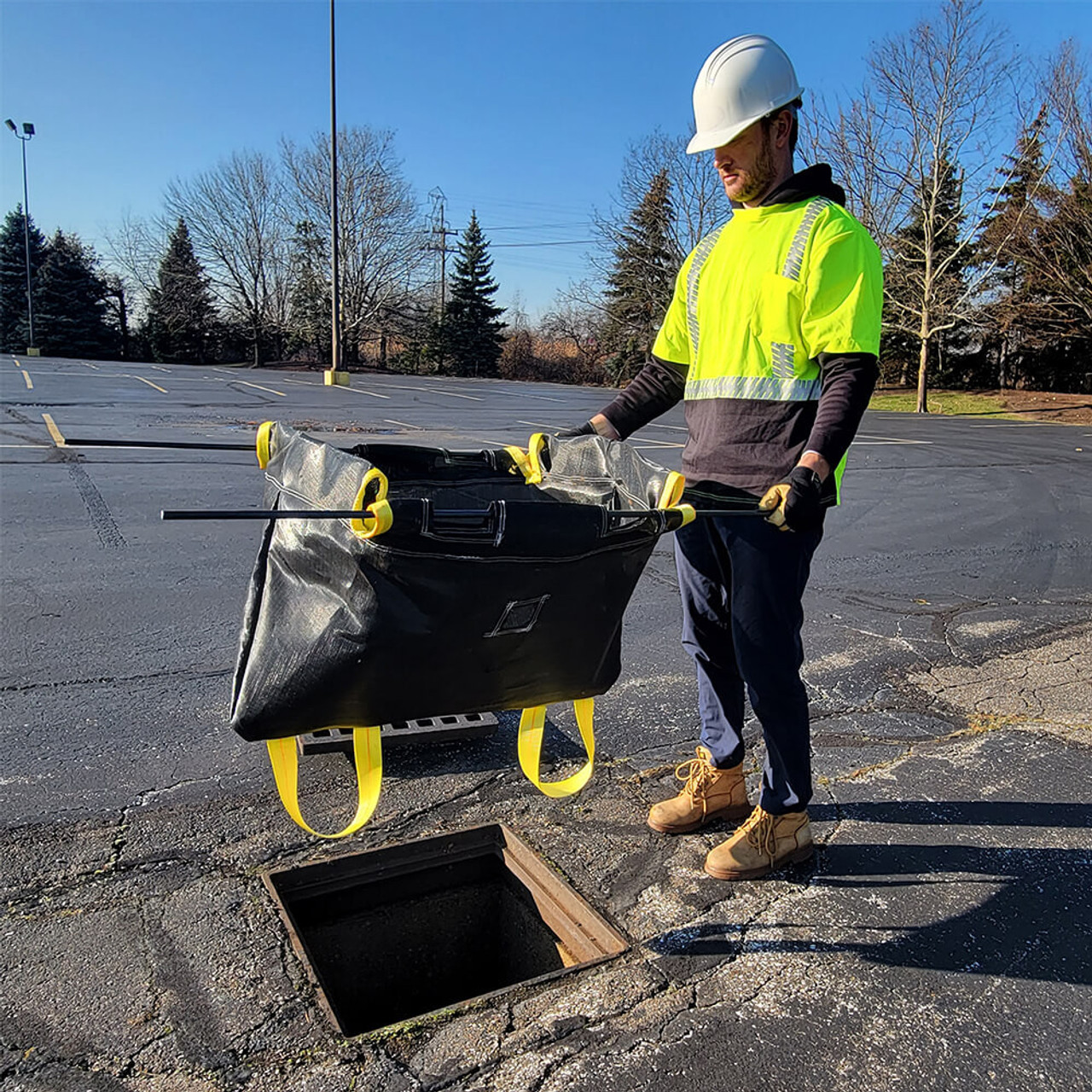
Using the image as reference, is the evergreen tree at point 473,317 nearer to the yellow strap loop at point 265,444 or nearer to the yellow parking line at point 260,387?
the yellow parking line at point 260,387

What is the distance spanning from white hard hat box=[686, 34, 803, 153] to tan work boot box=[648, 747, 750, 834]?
6.23 feet

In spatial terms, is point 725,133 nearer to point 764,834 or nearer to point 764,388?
point 764,388

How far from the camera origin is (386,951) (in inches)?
110

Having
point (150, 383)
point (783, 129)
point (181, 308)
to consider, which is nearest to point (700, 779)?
point (783, 129)

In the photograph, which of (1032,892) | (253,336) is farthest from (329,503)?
(253,336)

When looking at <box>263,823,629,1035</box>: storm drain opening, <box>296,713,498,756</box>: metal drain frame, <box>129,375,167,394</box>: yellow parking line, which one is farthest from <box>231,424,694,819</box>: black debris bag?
<box>129,375,167,394</box>: yellow parking line

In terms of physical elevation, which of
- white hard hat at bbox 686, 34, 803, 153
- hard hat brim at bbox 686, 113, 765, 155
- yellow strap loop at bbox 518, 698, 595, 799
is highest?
white hard hat at bbox 686, 34, 803, 153

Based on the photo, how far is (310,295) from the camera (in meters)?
50.5

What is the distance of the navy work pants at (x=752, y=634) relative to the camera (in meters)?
2.62

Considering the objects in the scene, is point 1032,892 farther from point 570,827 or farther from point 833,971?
point 570,827

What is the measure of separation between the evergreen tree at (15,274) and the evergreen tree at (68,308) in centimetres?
105

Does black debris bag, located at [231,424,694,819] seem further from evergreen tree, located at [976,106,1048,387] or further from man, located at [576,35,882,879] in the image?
evergreen tree, located at [976,106,1048,387]

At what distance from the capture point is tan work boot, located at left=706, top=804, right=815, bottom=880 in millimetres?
2738

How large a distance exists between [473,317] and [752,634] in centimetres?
4815
